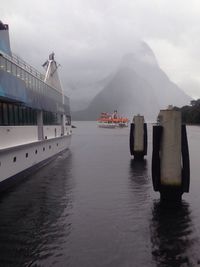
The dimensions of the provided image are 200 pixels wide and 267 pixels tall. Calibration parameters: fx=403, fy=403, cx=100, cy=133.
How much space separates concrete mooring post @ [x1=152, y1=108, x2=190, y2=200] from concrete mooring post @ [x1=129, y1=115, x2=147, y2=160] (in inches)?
863

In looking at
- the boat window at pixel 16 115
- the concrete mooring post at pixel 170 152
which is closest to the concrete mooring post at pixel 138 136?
the boat window at pixel 16 115

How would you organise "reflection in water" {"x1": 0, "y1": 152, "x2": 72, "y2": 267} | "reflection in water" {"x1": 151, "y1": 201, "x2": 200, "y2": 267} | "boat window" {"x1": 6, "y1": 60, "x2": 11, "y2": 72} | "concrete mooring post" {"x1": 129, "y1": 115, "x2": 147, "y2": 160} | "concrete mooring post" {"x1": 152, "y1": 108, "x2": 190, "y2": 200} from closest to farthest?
"reflection in water" {"x1": 151, "y1": 201, "x2": 200, "y2": 267}, "reflection in water" {"x1": 0, "y1": 152, "x2": 72, "y2": 267}, "concrete mooring post" {"x1": 152, "y1": 108, "x2": 190, "y2": 200}, "boat window" {"x1": 6, "y1": 60, "x2": 11, "y2": 72}, "concrete mooring post" {"x1": 129, "y1": 115, "x2": 147, "y2": 160}

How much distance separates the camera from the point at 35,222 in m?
16.0

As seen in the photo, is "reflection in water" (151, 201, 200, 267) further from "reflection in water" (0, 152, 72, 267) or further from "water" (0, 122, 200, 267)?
"reflection in water" (0, 152, 72, 267)

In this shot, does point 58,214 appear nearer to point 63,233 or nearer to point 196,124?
point 63,233

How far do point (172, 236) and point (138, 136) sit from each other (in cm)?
2587

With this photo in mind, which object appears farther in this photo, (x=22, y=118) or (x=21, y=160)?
(x=22, y=118)

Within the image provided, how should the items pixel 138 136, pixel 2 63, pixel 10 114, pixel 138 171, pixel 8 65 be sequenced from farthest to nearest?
pixel 138 136, pixel 138 171, pixel 10 114, pixel 8 65, pixel 2 63

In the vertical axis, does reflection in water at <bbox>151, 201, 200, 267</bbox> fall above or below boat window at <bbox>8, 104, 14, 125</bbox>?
below

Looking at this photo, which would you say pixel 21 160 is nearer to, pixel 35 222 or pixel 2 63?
pixel 2 63

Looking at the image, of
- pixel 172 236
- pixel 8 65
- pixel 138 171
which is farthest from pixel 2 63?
pixel 138 171

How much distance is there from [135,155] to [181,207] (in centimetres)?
2295

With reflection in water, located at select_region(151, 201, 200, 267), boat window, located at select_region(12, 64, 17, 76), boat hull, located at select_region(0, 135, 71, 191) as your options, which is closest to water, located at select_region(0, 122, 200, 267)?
reflection in water, located at select_region(151, 201, 200, 267)

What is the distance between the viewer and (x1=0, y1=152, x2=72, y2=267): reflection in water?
12.4 metres
